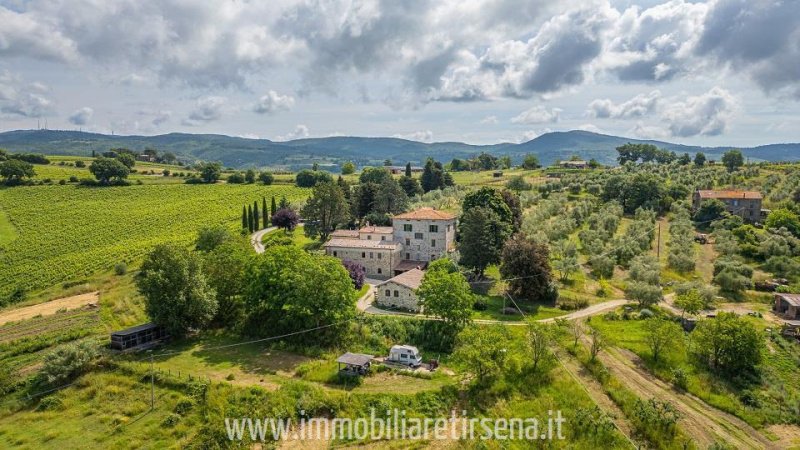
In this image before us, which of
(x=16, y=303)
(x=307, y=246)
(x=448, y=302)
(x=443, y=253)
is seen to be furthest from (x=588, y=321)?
(x=16, y=303)

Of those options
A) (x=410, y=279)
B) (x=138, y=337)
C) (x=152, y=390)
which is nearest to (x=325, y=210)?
(x=410, y=279)

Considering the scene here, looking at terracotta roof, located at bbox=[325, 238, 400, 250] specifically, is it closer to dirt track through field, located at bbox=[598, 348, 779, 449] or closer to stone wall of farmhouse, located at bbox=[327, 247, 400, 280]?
stone wall of farmhouse, located at bbox=[327, 247, 400, 280]

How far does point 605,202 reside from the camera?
4003 inches

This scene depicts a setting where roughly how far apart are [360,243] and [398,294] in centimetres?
1715

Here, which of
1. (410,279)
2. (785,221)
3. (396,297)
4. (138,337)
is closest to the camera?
(138,337)

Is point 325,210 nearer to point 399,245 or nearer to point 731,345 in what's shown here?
point 399,245

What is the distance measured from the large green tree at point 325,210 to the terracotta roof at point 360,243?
10700 mm

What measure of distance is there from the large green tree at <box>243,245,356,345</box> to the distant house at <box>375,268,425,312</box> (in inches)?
292

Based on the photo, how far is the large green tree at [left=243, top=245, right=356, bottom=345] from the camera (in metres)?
44.9

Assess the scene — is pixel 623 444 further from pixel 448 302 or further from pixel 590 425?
pixel 448 302

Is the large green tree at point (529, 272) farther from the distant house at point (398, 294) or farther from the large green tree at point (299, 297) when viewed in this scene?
the large green tree at point (299, 297)

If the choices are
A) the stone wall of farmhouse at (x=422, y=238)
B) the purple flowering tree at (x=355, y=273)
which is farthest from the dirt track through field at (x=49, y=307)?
the stone wall of farmhouse at (x=422, y=238)

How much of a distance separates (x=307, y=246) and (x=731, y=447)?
201 ft

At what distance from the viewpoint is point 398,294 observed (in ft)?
176
